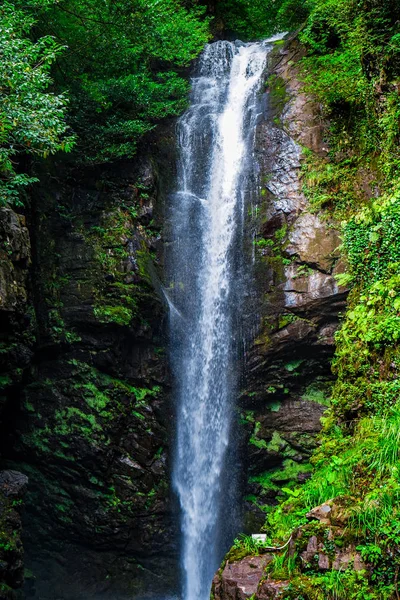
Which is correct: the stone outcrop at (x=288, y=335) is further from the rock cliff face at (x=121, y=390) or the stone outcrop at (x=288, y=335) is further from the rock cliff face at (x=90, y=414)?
the rock cliff face at (x=90, y=414)

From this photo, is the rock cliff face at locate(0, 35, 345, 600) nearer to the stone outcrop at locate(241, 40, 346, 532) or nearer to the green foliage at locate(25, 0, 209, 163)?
the stone outcrop at locate(241, 40, 346, 532)

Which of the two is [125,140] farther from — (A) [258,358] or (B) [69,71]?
(A) [258,358]

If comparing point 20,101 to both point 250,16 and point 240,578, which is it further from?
point 250,16

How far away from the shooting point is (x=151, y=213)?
1112 cm

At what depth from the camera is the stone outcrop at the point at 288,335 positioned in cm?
938

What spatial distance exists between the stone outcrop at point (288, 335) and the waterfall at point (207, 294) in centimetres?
57

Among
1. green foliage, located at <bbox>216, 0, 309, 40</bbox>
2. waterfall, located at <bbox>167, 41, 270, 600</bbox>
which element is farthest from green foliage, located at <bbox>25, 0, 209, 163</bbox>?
green foliage, located at <bbox>216, 0, 309, 40</bbox>

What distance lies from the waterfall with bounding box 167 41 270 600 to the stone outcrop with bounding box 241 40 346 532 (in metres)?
0.57

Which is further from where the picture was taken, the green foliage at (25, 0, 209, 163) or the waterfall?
the green foliage at (25, 0, 209, 163)

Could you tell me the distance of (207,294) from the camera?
10703 millimetres

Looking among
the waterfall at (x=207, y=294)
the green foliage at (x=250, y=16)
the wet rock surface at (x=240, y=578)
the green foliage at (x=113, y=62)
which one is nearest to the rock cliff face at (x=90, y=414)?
the waterfall at (x=207, y=294)

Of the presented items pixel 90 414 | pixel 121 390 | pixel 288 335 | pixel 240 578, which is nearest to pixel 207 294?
pixel 288 335

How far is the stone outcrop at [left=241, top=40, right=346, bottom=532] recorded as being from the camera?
9383mm

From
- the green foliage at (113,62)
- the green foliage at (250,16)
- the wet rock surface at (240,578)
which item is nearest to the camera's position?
the wet rock surface at (240,578)
